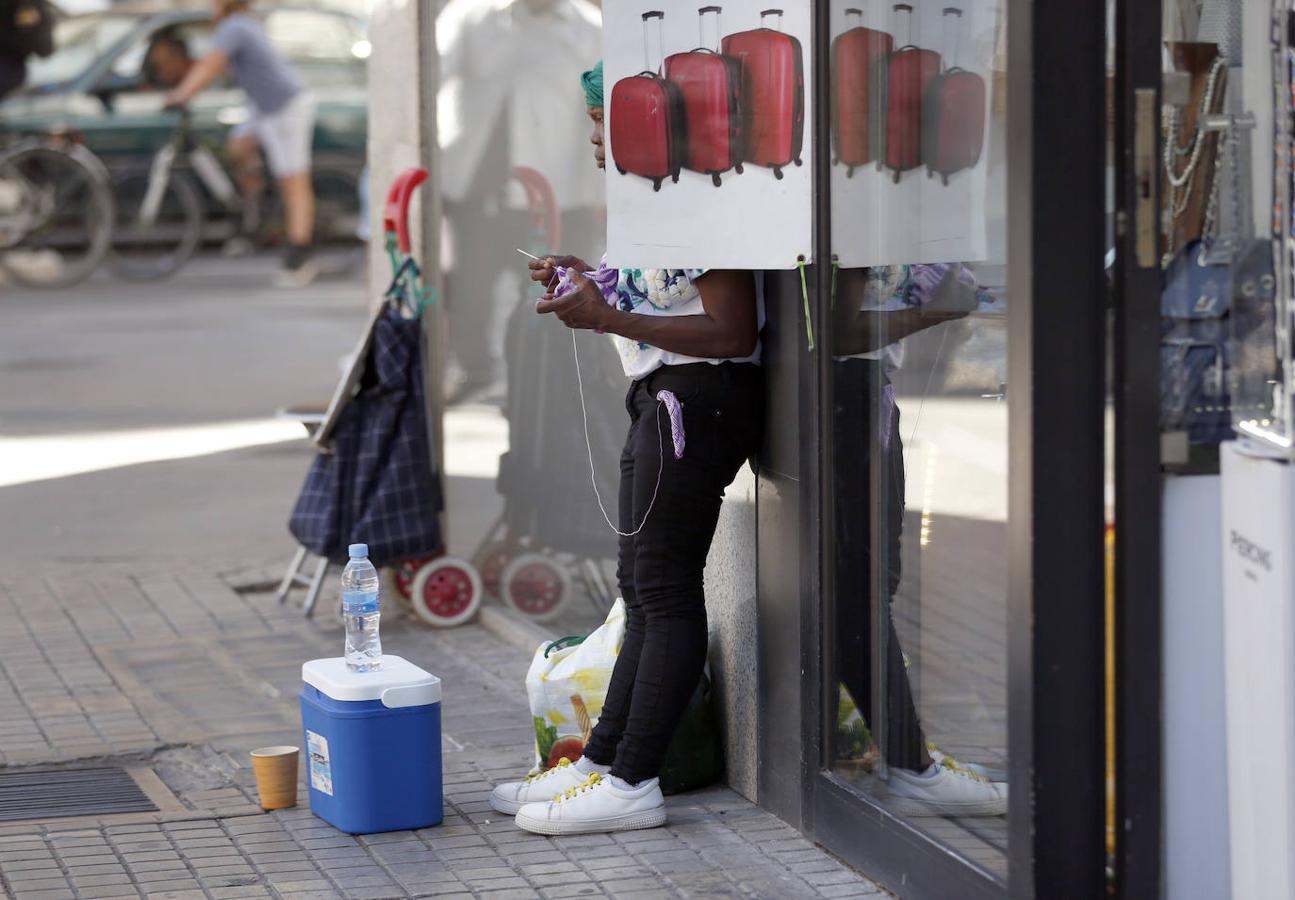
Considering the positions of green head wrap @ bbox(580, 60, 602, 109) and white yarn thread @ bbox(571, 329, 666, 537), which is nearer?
white yarn thread @ bbox(571, 329, 666, 537)

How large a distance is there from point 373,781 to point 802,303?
1465 mm

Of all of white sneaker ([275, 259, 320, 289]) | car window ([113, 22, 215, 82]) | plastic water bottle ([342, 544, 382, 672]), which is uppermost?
car window ([113, 22, 215, 82])

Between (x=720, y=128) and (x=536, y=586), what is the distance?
2706 millimetres

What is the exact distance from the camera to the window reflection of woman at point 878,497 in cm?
420

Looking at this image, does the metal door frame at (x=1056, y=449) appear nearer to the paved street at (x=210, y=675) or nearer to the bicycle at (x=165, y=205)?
the paved street at (x=210, y=675)

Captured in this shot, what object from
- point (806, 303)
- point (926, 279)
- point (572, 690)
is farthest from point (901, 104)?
point (572, 690)

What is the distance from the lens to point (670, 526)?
4566 millimetres

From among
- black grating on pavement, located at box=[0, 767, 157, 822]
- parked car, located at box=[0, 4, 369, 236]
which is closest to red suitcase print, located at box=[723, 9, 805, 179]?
black grating on pavement, located at box=[0, 767, 157, 822]

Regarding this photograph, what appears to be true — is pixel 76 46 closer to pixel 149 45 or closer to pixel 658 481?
pixel 149 45

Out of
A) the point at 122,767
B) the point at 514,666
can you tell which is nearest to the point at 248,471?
the point at 514,666

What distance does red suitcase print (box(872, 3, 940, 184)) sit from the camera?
4.09 metres

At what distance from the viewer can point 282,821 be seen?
16.1 feet

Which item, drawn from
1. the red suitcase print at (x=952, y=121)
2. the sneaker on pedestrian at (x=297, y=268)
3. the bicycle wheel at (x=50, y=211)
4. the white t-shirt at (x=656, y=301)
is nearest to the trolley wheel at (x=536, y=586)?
the white t-shirt at (x=656, y=301)

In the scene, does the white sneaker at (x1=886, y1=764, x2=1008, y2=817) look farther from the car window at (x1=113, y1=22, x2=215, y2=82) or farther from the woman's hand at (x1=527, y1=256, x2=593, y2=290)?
the car window at (x1=113, y1=22, x2=215, y2=82)
